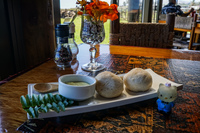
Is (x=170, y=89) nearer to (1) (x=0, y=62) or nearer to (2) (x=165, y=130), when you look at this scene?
(2) (x=165, y=130)

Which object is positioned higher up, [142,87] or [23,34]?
[23,34]

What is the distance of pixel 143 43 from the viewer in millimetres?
1556

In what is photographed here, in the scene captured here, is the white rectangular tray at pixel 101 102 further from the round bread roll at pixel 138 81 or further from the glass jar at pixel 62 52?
the glass jar at pixel 62 52

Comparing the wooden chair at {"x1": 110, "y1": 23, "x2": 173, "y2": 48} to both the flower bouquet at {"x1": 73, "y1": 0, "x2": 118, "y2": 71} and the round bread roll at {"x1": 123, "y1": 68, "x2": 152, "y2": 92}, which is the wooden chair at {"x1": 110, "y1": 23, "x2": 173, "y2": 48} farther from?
the round bread roll at {"x1": 123, "y1": 68, "x2": 152, "y2": 92}

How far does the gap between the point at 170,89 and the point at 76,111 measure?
0.24m

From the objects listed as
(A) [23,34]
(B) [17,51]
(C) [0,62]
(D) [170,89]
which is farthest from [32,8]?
(D) [170,89]

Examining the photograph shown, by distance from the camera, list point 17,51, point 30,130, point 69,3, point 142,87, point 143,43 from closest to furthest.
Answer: point 30,130, point 142,87, point 17,51, point 143,43, point 69,3

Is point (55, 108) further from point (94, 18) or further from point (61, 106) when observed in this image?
point (94, 18)

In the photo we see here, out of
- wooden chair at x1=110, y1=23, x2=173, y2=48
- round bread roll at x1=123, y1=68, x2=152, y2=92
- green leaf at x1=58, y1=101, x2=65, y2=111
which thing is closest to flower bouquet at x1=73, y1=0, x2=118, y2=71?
round bread roll at x1=123, y1=68, x2=152, y2=92

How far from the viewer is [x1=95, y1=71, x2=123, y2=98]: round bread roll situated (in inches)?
19.2

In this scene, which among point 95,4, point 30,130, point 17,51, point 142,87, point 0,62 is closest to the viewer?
point 30,130

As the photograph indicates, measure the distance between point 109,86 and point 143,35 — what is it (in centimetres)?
115

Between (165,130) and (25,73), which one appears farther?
(25,73)

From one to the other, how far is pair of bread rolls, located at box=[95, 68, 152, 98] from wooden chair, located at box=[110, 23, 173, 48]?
1.04 metres
